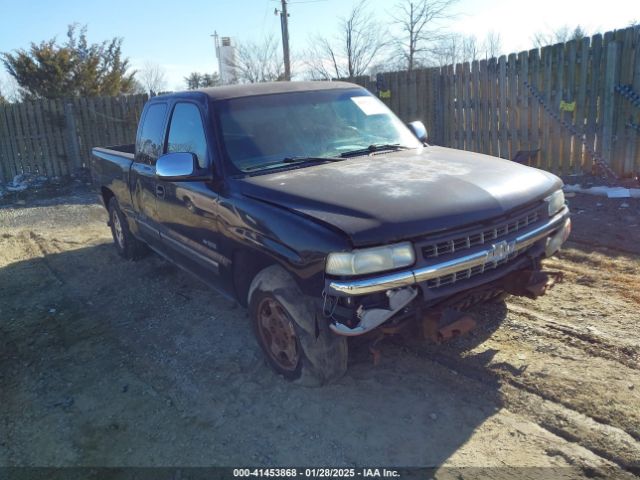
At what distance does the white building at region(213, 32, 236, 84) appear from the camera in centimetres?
3136

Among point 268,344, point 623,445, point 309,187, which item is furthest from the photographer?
point 268,344

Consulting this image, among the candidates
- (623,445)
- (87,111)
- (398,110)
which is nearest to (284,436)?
(623,445)

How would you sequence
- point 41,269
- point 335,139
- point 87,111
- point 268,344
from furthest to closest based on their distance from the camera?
point 87,111 < point 41,269 < point 335,139 < point 268,344

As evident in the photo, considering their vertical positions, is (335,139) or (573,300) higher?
(335,139)

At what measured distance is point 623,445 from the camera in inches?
103

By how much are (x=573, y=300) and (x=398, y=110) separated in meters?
8.00

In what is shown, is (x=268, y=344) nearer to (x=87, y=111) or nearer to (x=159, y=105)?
(x=159, y=105)

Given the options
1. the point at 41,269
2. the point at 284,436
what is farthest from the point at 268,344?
the point at 41,269

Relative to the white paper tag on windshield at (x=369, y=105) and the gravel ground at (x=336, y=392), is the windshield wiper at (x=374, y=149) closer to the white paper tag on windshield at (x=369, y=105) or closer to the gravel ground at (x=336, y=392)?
the white paper tag on windshield at (x=369, y=105)

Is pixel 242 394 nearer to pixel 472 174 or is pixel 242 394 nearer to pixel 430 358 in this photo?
pixel 430 358

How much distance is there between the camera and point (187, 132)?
4230 millimetres

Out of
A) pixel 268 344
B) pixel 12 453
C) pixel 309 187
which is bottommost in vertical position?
pixel 12 453

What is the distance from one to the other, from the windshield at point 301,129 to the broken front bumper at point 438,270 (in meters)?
1.36

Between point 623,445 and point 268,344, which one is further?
point 268,344
